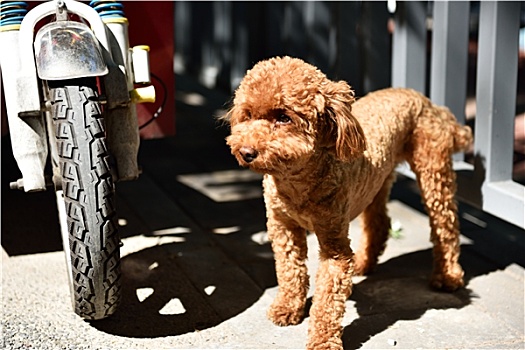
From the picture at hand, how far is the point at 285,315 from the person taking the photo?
3.47 metres

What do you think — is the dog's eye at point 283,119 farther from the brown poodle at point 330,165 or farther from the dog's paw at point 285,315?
the dog's paw at point 285,315

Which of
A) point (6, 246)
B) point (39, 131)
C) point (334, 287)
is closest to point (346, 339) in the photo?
point (334, 287)

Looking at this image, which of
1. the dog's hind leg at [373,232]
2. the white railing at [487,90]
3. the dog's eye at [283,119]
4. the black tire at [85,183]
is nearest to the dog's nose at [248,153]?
the dog's eye at [283,119]

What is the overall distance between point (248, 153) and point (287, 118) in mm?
185

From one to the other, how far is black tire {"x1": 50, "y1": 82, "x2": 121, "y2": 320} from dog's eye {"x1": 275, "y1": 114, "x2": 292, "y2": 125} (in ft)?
2.08

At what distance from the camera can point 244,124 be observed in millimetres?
2947

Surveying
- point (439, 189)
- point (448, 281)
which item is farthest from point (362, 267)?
Answer: point (439, 189)

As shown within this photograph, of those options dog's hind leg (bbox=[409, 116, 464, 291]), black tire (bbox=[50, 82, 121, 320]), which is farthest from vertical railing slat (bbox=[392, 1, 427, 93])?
black tire (bbox=[50, 82, 121, 320])

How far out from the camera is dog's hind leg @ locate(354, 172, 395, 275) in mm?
4043

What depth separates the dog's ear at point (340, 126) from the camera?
296 centimetres

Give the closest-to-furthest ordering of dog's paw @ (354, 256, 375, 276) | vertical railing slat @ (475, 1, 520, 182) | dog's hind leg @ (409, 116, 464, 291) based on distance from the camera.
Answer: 1. dog's hind leg @ (409, 116, 464, 291)
2. vertical railing slat @ (475, 1, 520, 182)
3. dog's paw @ (354, 256, 375, 276)

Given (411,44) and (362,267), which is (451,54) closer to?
(411,44)

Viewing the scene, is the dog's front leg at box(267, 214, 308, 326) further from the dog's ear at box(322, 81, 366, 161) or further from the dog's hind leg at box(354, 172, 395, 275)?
the dog's hind leg at box(354, 172, 395, 275)

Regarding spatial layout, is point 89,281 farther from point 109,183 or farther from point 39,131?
point 39,131
